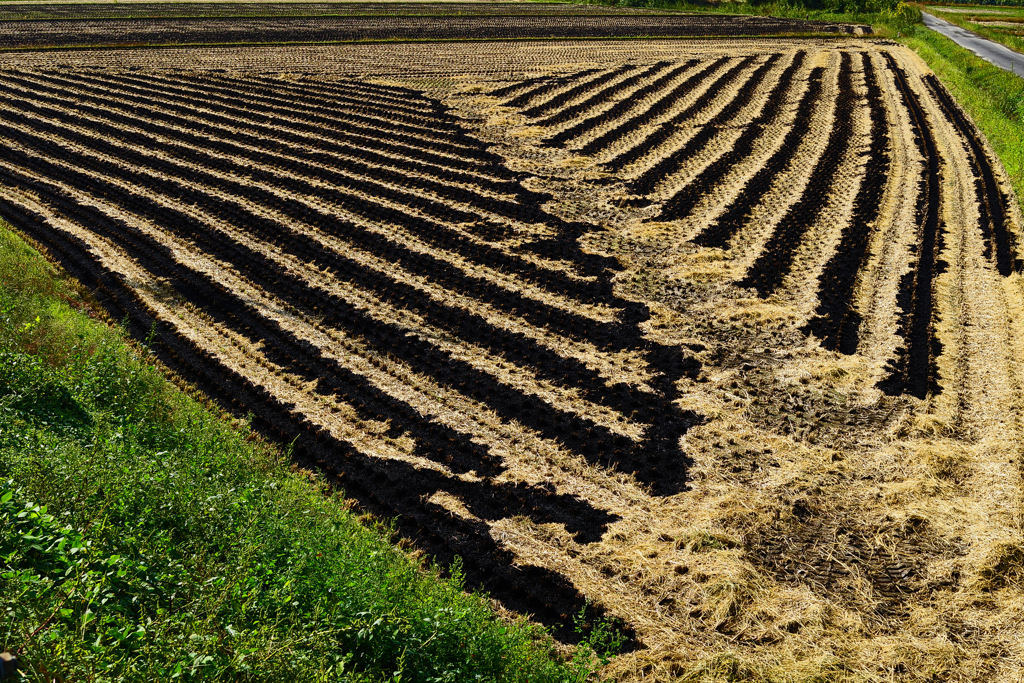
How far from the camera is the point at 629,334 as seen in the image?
43.2 feet

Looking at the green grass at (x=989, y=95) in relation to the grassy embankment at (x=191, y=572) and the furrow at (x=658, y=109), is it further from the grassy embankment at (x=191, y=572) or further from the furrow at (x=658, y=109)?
the grassy embankment at (x=191, y=572)

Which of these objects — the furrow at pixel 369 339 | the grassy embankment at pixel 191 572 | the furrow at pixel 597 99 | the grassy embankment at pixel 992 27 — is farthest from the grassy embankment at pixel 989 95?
the grassy embankment at pixel 191 572

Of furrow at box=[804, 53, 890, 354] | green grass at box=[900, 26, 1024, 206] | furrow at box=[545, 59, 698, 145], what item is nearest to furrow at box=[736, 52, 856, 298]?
furrow at box=[804, 53, 890, 354]

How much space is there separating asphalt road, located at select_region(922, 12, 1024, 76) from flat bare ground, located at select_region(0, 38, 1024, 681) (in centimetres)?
1531

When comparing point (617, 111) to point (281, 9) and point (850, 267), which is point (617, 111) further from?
point (281, 9)

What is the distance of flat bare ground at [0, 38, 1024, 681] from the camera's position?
8.14 metres

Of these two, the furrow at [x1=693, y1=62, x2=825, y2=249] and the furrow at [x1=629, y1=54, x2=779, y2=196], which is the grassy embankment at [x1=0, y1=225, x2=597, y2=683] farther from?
the furrow at [x1=629, y1=54, x2=779, y2=196]

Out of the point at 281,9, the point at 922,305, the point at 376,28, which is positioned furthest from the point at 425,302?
the point at 281,9

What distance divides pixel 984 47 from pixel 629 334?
44.6 meters

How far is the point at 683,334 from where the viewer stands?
1315 cm

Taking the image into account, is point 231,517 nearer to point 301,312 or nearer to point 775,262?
point 301,312

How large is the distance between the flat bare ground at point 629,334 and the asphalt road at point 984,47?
15.3m

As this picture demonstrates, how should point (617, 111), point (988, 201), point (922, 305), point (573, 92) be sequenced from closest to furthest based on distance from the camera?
point (922, 305), point (988, 201), point (617, 111), point (573, 92)

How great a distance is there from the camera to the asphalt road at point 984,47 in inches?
1527
